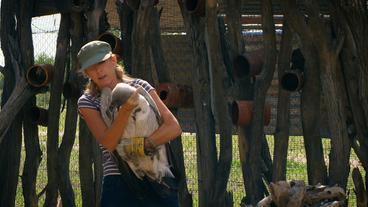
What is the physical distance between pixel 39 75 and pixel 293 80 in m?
2.03

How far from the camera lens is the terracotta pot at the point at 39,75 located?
7.24 m

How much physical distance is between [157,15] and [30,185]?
174 centimetres

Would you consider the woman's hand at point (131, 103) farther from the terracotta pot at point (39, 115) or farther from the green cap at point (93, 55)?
the terracotta pot at point (39, 115)

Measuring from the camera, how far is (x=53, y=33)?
9078 mm

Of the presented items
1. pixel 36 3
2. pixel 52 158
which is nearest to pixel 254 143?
pixel 52 158

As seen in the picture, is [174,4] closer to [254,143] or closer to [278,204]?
[254,143]

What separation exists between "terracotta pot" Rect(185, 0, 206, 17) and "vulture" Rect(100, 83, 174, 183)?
2034mm

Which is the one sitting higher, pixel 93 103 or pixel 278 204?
pixel 93 103

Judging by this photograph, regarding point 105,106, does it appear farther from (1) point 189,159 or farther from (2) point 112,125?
(1) point 189,159

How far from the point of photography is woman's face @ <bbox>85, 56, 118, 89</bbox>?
15.3 feet

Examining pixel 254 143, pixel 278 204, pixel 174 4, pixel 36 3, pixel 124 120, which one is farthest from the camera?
pixel 174 4

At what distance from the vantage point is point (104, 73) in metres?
4.68

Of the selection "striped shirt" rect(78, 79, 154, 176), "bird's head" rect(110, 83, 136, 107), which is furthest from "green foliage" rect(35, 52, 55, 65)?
"bird's head" rect(110, 83, 136, 107)

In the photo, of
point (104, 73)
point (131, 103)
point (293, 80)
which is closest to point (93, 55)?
point (104, 73)
